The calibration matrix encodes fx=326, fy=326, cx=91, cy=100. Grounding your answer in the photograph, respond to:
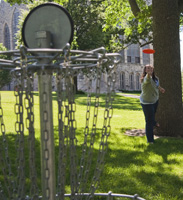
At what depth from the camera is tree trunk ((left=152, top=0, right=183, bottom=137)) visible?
710 centimetres

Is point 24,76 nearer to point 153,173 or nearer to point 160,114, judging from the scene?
point 153,173

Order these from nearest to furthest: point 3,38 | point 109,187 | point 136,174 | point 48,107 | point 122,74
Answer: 1. point 48,107
2. point 109,187
3. point 136,174
4. point 3,38
5. point 122,74

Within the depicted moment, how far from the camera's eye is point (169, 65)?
23.3 ft

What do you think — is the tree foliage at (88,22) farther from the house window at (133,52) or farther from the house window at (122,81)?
the house window at (133,52)

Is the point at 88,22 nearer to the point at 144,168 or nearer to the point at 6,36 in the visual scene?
the point at 6,36

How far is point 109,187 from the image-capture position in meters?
3.88

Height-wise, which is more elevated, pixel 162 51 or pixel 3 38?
pixel 3 38

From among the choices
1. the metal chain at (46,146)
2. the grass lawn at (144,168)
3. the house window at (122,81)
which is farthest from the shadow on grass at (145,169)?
the house window at (122,81)

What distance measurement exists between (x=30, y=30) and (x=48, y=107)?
551 mm

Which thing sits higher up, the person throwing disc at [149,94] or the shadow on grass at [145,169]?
the person throwing disc at [149,94]

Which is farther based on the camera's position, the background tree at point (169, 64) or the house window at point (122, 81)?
the house window at point (122, 81)

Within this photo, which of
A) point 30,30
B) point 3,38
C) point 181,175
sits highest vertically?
point 3,38

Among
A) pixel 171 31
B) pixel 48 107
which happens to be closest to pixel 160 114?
pixel 171 31

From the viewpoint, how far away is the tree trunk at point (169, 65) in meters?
7.10
